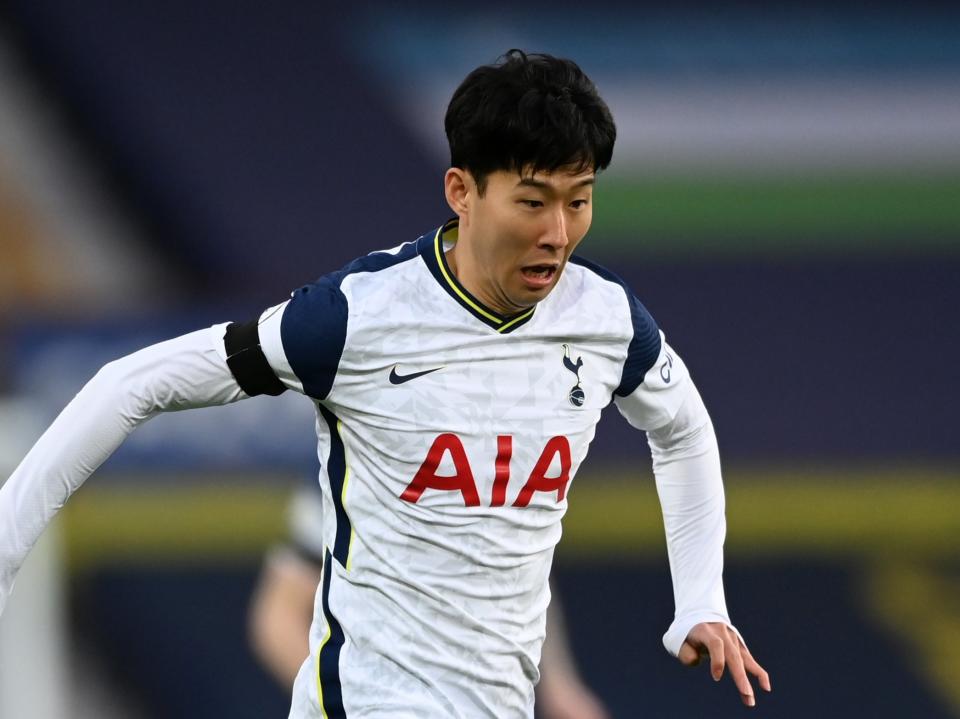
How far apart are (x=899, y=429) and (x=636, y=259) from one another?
1.51 metres

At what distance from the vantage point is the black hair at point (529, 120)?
9.11 ft

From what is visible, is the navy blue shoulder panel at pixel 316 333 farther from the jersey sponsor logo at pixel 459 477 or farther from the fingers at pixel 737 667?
the fingers at pixel 737 667

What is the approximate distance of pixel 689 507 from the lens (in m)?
3.34

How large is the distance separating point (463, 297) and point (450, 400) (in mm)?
195

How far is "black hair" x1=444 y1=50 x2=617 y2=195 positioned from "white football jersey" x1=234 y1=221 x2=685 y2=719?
0.87 ft

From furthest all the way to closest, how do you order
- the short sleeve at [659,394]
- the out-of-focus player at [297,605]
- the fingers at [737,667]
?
the out-of-focus player at [297,605]
the short sleeve at [659,394]
the fingers at [737,667]

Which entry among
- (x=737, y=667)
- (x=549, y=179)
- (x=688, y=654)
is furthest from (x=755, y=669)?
(x=549, y=179)

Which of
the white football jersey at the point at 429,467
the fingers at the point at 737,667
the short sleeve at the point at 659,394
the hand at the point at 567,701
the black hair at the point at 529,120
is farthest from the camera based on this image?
the hand at the point at 567,701

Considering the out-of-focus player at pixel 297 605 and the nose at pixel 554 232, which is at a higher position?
the nose at pixel 554 232

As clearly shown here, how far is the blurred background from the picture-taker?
22.6ft

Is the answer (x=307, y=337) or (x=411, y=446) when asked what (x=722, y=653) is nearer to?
(x=411, y=446)

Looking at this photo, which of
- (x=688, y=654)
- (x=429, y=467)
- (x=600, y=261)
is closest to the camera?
(x=429, y=467)

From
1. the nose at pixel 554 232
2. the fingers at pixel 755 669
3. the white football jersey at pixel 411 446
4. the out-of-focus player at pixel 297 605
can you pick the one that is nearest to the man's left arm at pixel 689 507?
the fingers at pixel 755 669

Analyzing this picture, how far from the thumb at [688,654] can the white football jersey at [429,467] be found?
339 mm
